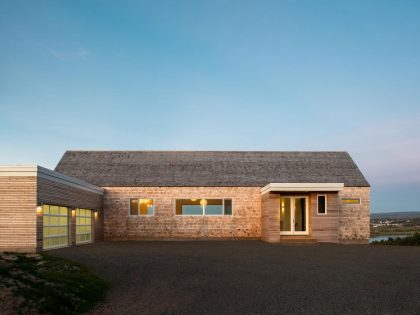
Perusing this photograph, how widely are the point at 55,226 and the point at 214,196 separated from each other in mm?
9018

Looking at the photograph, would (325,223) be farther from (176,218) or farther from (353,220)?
(176,218)

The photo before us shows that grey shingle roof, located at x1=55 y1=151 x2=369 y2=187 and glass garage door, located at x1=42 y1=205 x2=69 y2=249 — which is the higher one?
grey shingle roof, located at x1=55 y1=151 x2=369 y2=187

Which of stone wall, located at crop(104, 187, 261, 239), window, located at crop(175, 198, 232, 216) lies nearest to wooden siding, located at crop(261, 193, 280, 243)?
stone wall, located at crop(104, 187, 261, 239)

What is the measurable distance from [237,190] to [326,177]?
16.9 ft

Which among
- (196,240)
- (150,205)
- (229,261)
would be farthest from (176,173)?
(229,261)

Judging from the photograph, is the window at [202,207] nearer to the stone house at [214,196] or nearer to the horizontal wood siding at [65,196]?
the stone house at [214,196]

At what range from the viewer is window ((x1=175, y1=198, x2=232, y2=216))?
2314 cm

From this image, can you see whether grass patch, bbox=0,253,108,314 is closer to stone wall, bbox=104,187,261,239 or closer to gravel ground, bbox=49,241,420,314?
gravel ground, bbox=49,241,420,314

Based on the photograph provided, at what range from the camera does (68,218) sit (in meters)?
17.9

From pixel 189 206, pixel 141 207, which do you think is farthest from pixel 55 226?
pixel 189 206

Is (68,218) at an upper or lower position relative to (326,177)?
lower

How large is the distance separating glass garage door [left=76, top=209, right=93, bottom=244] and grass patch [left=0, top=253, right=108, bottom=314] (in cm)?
1030

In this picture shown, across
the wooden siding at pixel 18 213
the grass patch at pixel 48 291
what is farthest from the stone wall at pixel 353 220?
the grass patch at pixel 48 291

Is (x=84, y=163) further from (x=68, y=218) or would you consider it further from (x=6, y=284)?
(x=6, y=284)
